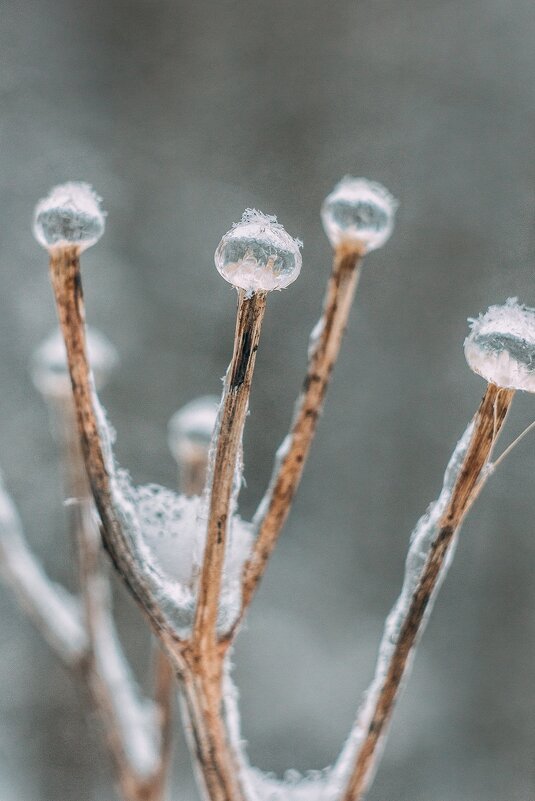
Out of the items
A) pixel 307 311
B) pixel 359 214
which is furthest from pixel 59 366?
pixel 307 311

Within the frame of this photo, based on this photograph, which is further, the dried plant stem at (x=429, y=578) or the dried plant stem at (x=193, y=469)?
the dried plant stem at (x=193, y=469)

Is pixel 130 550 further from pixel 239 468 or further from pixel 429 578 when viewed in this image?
pixel 429 578

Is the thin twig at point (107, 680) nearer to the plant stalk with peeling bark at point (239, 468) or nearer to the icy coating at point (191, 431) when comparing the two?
the icy coating at point (191, 431)

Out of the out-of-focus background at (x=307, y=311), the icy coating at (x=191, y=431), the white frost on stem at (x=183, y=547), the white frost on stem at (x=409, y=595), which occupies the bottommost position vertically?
the white frost on stem at (x=409, y=595)

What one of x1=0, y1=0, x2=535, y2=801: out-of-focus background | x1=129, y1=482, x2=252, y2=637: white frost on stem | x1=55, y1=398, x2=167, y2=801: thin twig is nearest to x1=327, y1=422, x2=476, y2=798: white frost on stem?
x1=129, y1=482, x2=252, y2=637: white frost on stem

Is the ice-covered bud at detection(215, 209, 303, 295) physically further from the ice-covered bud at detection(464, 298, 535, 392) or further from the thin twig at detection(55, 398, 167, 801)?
the thin twig at detection(55, 398, 167, 801)

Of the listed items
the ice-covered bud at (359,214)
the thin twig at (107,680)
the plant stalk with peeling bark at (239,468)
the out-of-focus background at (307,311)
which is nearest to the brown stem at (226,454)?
the plant stalk with peeling bark at (239,468)

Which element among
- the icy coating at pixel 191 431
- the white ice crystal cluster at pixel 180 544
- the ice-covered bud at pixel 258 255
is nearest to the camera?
the ice-covered bud at pixel 258 255
